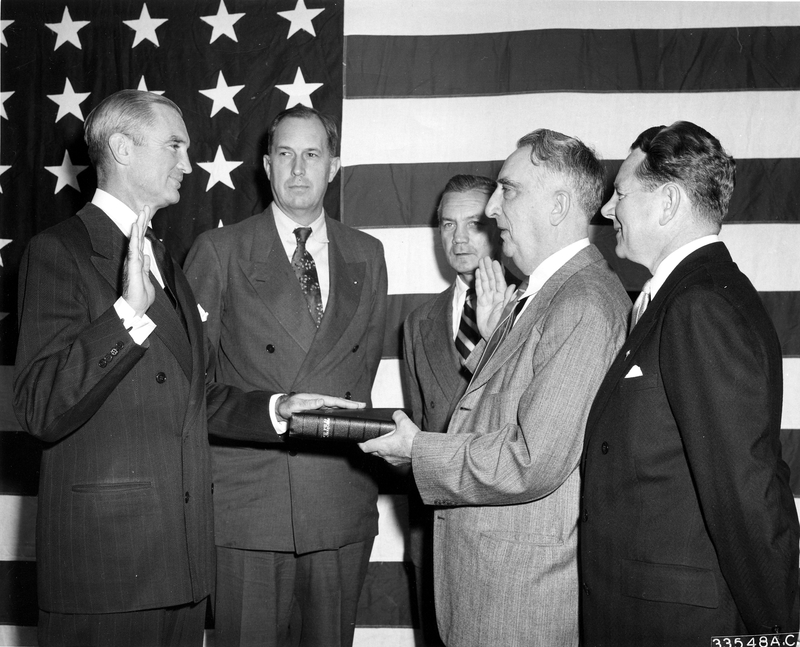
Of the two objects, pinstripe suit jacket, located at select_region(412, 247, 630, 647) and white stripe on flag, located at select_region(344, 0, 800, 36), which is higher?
white stripe on flag, located at select_region(344, 0, 800, 36)

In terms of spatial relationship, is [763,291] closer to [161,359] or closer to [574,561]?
[574,561]

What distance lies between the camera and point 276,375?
114 inches

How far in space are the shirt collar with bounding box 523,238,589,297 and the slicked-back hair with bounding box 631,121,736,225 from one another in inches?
11.1

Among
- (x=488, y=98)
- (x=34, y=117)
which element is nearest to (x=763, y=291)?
(x=488, y=98)

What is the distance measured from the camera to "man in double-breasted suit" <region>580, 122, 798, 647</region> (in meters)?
1.73

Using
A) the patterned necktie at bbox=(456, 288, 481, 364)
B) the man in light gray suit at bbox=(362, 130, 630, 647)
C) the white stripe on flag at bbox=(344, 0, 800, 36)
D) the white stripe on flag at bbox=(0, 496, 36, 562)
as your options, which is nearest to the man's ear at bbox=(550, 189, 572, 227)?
the man in light gray suit at bbox=(362, 130, 630, 647)

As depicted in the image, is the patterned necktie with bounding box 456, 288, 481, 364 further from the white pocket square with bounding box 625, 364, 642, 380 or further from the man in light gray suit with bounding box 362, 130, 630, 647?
the white pocket square with bounding box 625, 364, 642, 380

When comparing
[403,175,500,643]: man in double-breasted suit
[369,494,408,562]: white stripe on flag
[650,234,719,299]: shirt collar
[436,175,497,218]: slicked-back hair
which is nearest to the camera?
[650,234,719,299]: shirt collar

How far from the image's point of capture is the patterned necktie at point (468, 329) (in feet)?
10.3

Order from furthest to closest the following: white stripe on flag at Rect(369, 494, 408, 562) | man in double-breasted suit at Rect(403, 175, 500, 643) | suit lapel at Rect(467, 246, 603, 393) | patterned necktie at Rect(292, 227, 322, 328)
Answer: white stripe on flag at Rect(369, 494, 408, 562) → man in double-breasted suit at Rect(403, 175, 500, 643) → patterned necktie at Rect(292, 227, 322, 328) → suit lapel at Rect(467, 246, 603, 393)

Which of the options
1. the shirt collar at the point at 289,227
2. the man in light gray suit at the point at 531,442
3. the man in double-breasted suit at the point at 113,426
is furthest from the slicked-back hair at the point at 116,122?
the man in light gray suit at the point at 531,442

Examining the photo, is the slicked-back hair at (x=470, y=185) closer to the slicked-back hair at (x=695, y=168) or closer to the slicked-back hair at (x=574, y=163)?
the slicked-back hair at (x=574, y=163)

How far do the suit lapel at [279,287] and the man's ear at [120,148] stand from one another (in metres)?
0.68

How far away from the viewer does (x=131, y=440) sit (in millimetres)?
2160
